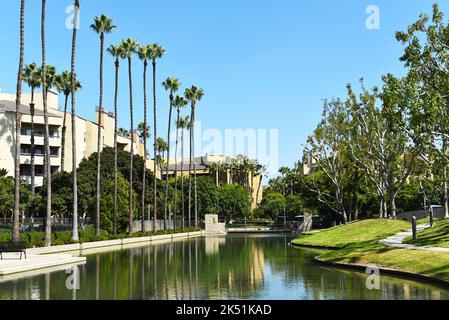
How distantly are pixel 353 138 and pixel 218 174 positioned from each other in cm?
9337

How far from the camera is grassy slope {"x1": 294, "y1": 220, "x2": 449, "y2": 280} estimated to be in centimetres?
2150

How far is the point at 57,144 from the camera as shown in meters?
83.8

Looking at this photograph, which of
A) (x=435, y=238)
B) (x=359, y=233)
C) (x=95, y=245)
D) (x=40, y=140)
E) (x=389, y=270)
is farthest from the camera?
(x=40, y=140)

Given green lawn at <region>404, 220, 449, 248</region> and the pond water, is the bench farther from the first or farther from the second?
green lawn at <region>404, 220, 449, 248</region>

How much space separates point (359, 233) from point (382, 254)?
16122 millimetres

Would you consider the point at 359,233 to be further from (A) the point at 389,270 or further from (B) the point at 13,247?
(B) the point at 13,247

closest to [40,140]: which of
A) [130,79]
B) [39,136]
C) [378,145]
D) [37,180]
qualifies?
[39,136]

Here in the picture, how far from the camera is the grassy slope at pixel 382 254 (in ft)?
70.5

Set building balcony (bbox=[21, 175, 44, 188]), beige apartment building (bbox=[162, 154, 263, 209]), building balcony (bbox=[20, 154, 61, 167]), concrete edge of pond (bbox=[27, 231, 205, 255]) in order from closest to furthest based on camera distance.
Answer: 1. concrete edge of pond (bbox=[27, 231, 205, 255])
2. building balcony (bbox=[20, 154, 61, 167])
3. building balcony (bbox=[21, 175, 44, 188])
4. beige apartment building (bbox=[162, 154, 263, 209])

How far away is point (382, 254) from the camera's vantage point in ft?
86.8

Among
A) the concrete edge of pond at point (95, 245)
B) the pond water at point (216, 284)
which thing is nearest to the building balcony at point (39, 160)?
the concrete edge of pond at point (95, 245)

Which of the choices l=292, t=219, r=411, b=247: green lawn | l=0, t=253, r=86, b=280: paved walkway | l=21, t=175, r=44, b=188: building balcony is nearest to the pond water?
l=0, t=253, r=86, b=280: paved walkway

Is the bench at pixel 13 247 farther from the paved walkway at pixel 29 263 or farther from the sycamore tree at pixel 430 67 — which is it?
the sycamore tree at pixel 430 67
